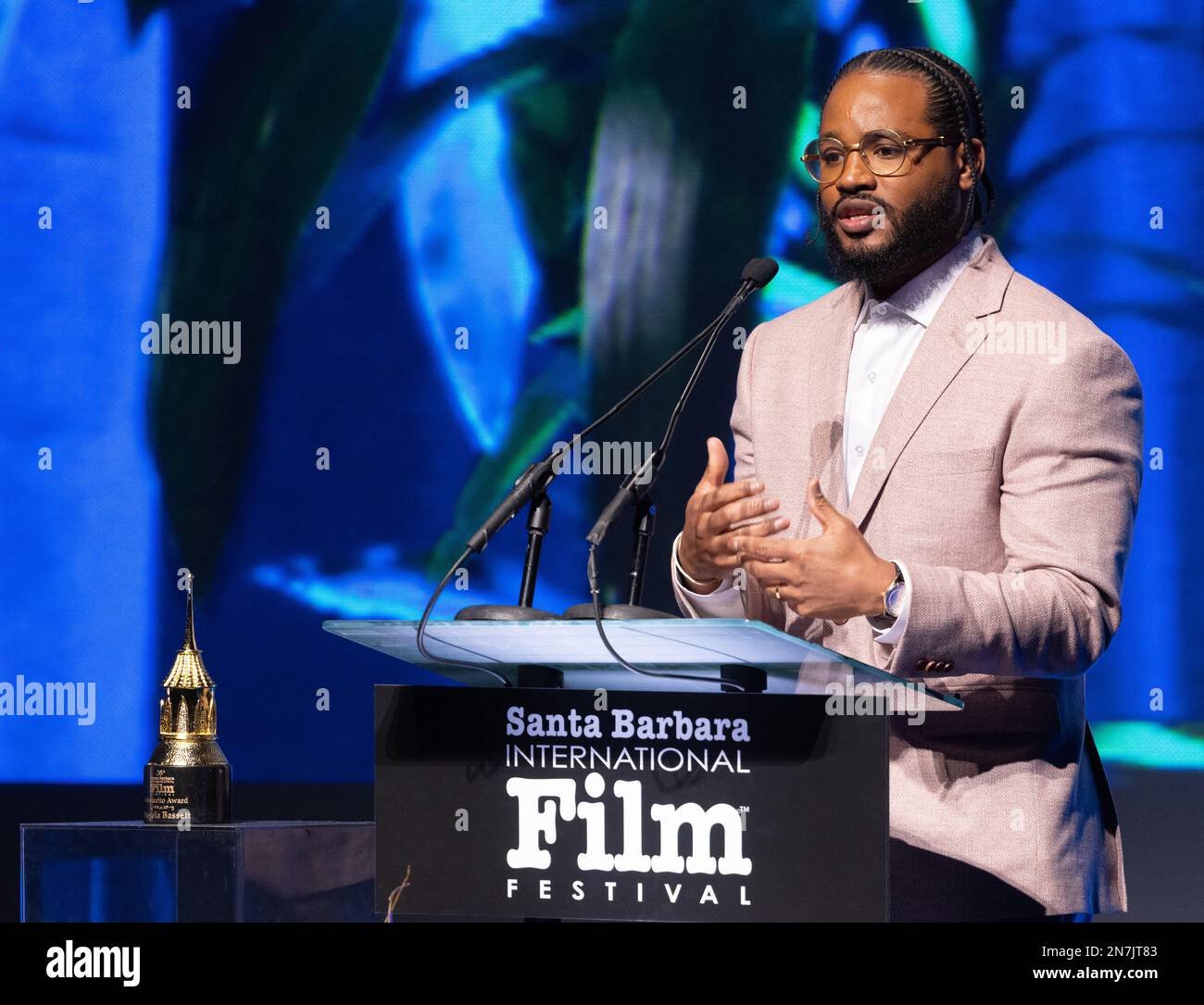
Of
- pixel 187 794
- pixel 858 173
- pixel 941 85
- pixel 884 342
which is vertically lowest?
pixel 187 794

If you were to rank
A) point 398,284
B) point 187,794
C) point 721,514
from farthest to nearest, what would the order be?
point 398,284
point 187,794
point 721,514

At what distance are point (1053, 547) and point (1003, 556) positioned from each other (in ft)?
0.51

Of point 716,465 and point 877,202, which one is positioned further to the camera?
point 877,202

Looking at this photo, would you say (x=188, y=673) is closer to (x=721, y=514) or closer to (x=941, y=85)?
(x=721, y=514)

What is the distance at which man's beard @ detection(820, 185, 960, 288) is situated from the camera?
251 centimetres

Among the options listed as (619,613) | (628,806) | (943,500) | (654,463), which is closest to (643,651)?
(619,613)

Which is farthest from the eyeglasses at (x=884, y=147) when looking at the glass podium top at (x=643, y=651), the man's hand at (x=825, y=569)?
the glass podium top at (x=643, y=651)

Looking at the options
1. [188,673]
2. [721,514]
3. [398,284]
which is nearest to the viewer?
[721,514]

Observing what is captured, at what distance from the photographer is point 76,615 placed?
177 inches

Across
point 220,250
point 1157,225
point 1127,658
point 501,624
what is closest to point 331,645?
point 220,250

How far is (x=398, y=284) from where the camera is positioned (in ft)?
14.6

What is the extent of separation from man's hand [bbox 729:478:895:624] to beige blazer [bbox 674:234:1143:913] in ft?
0.26

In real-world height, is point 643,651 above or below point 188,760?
above

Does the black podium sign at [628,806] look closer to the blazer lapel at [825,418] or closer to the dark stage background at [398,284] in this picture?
the blazer lapel at [825,418]
